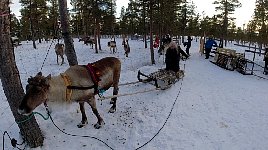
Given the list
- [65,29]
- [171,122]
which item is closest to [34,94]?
[171,122]

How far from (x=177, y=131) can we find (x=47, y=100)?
3740 mm

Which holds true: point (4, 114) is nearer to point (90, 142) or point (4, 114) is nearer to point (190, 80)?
point (90, 142)

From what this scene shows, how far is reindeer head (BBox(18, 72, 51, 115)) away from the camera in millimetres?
6109

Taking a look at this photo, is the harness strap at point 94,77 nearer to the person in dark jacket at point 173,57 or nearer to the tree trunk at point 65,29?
the tree trunk at point 65,29

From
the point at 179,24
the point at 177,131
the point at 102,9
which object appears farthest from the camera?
the point at 179,24

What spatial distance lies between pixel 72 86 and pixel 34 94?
3.90 feet

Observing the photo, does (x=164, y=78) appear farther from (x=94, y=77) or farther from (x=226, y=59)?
(x=226, y=59)

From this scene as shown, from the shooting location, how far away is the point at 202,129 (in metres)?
8.43

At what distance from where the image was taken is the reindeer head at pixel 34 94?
611cm

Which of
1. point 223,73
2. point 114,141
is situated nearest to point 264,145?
point 114,141

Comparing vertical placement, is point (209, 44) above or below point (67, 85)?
above

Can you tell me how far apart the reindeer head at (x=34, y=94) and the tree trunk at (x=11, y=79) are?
541mm

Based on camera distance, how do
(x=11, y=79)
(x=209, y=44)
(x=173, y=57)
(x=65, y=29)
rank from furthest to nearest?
(x=209, y=44) → (x=173, y=57) → (x=65, y=29) → (x=11, y=79)

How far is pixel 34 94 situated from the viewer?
6262 mm
